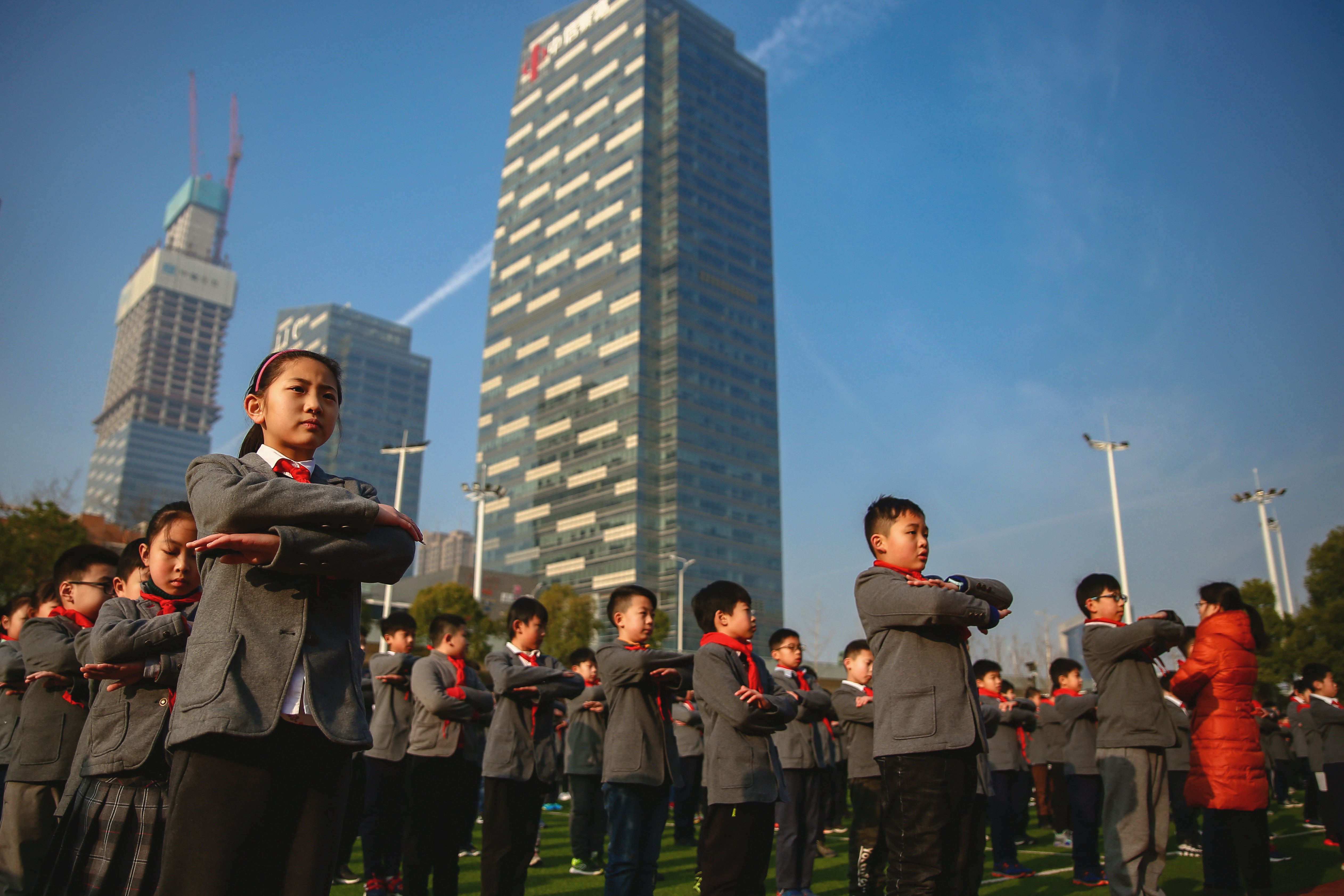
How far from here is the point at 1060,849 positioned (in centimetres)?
984

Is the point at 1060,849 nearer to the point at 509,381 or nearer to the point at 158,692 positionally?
the point at 158,692

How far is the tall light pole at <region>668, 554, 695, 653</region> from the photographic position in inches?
3071

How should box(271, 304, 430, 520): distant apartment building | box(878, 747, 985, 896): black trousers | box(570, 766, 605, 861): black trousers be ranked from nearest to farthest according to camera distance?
box(878, 747, 985, 896): black trousers < box(570, 766, 605, 861): black trousers < box(271, 304, 430, 520): distant apartment building

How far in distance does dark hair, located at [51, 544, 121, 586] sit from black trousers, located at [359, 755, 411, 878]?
2.80m

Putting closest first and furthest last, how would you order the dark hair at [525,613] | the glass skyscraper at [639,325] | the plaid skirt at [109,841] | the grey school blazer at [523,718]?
the plaid skirt at [109,841] → the grey school blazer at [523,718] → the dark hair at [525,613] → the glass skyscraper at [639,325]

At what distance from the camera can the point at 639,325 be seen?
9450 cm

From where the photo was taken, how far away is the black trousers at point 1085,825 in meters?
6.86

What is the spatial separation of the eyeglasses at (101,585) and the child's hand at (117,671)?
1.80 m

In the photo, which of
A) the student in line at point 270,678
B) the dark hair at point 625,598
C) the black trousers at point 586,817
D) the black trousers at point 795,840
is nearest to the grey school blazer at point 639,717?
the dark hair at point 625,598

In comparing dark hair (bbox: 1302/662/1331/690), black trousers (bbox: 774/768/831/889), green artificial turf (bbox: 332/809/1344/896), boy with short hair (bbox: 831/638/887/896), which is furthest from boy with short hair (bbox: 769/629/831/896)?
dark hair (bbox: 1302/662/1331/690)

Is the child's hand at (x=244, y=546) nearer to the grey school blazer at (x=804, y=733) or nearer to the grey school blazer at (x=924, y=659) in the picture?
the grey school blazer at (x=924, y=659)

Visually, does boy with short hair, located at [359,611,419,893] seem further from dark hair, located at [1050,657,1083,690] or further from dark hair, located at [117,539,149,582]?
dark hair, located at [1050,657,1083,690]

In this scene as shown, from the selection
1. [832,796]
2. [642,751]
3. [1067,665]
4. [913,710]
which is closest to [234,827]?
[913,710]

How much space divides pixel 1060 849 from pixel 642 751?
22.6 ft
